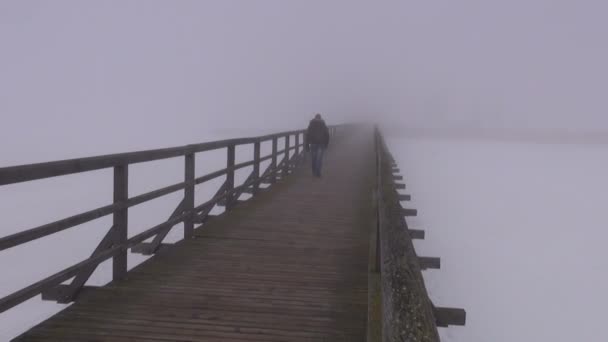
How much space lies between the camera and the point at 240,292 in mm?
4664

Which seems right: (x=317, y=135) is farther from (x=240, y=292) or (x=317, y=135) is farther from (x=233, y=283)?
(x=240, y=292)

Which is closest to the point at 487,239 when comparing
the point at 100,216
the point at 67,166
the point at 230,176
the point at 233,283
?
the point at 230,176

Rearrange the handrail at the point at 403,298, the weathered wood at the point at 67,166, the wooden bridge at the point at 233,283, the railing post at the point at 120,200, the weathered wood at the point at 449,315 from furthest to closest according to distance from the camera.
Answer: the railing post at the point at 120,200, the weathered wood at the point at 449,315, the weathered wood at the point at 67,166, the wooden bridge at the point at 233,283, the handrail at the point at 403,298

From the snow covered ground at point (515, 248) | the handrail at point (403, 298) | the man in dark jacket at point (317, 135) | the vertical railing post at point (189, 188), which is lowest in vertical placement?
the snow covered ground at point (515, 248)

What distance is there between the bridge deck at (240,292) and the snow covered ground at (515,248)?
624 centimetres

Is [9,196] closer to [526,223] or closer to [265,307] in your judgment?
[526,223]

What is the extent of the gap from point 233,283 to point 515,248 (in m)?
22.1

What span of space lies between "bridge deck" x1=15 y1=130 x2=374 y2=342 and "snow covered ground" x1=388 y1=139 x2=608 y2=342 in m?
6.24

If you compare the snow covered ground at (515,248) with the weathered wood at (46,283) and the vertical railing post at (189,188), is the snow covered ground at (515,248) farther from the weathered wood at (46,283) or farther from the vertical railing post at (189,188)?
the weathered wood at (46,283)

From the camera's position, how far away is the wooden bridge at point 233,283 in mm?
2689

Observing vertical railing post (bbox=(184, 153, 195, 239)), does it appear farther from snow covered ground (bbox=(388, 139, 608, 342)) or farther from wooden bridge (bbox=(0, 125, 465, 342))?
snow covered ground (bbox=(388, 139, 608, 342))

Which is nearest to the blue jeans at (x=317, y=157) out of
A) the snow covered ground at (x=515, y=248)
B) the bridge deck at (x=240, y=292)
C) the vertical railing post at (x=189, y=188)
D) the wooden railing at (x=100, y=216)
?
the snow covered ground at (x=515, y=248)

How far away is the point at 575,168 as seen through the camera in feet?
177

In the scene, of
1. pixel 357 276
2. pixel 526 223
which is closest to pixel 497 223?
pixel 526 223
